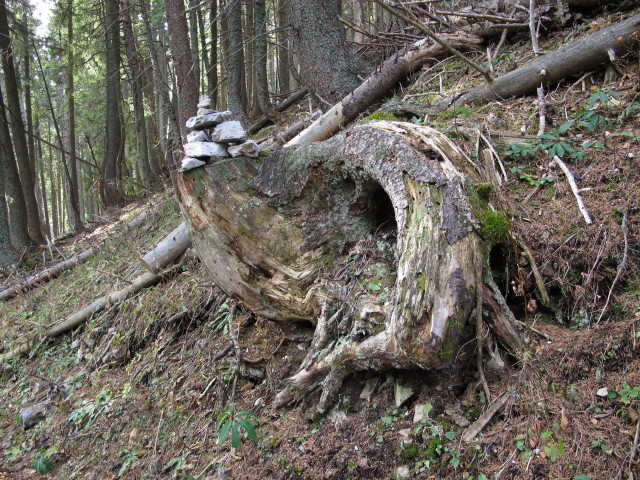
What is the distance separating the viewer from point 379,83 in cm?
700

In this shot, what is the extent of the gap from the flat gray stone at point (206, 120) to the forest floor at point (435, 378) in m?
1.91

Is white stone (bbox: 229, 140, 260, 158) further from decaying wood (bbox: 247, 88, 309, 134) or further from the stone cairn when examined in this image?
decaying wood (bbox: 247, 88, 309, 134)

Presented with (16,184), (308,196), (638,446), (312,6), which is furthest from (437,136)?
(16,184)

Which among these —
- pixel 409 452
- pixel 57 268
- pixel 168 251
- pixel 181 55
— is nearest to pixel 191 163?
pixel 168 251

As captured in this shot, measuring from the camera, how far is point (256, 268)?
13.4 feet

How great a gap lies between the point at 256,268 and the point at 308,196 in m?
0.80

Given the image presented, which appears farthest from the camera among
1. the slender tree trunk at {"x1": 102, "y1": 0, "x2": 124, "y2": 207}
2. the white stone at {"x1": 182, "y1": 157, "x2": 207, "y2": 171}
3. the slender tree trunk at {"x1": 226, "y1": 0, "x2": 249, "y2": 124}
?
the slender tree trunk at {"x1": 102, "y1": 0, "x2": 124, "y2": 207}

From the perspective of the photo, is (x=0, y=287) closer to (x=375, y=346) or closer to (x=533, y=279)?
(x=375, y=346)

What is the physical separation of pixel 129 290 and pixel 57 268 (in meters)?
3.96

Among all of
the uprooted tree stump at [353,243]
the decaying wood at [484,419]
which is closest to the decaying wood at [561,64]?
the uprooted tree stump at [353,243]

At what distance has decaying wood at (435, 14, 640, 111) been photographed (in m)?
4.77

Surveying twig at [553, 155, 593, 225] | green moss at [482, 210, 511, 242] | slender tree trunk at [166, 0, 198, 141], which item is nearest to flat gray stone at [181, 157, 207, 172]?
green moss at [482, 210, 511, 242]

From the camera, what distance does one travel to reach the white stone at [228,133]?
4.15 metres

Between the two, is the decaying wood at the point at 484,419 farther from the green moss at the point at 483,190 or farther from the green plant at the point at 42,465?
the green plant at the point at 42,465
